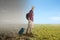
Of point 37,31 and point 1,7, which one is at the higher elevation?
point 1,7

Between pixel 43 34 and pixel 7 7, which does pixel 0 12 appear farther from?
pixel 43 34

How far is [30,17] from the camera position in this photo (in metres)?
4.65

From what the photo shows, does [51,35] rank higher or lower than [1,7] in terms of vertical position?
lower

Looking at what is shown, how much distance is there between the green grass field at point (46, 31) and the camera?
4590mm

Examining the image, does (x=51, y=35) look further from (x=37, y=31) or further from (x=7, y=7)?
(x=7, y=7)

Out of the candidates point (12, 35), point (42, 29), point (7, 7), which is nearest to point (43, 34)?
point (42, 29)

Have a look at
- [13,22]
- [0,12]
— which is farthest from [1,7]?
[13,22]

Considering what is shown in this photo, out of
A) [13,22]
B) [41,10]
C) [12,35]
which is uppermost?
[41,10]

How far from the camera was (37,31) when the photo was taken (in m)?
4.64

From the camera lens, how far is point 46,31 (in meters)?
4.63

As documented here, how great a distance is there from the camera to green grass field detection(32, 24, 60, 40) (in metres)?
4.59

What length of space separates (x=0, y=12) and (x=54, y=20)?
1.28 metres

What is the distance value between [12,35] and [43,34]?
2.38 ft

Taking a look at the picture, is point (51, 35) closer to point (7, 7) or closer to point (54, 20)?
point (54, 20)
